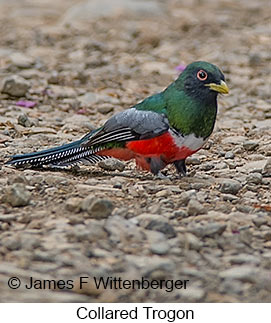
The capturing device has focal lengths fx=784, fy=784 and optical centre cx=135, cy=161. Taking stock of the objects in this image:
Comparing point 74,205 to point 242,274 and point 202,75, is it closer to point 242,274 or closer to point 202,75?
point 242,274

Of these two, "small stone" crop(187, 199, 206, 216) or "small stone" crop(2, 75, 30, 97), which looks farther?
"small stone" crop(2, 75, 30, 97)

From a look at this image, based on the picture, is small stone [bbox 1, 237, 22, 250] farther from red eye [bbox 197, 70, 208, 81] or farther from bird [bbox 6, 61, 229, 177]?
red eye [bbox 197, 70, 208, 81]

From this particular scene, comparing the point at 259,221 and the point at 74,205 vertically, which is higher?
the point at 74,205

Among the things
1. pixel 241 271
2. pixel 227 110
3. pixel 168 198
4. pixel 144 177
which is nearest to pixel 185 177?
pixel 144 177

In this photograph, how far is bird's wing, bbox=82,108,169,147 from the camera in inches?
227

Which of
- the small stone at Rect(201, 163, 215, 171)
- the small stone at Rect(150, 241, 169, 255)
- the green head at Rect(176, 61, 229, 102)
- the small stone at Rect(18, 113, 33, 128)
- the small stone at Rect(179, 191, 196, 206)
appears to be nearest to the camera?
the small stone at Rect(150, 241, 169, 255)

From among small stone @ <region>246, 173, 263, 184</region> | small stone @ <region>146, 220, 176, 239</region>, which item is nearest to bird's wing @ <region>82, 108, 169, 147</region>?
small stone @ <region>246, 173, 263, 184</region>

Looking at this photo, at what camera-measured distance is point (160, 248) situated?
178 inches

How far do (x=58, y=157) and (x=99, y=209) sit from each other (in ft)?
4.71

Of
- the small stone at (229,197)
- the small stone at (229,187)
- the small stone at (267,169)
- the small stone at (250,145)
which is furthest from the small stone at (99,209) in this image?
the small stone at (250,145)

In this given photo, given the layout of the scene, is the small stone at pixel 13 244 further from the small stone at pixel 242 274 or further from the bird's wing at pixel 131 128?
the bird's wing at pixel 131 128

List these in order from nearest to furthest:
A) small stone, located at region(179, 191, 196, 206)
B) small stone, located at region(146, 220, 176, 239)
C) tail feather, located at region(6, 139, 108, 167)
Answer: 1. small stone, located at region(146, 220, 176, 239)
2. small stone, located at region(179, 191, 196, 206)
3. tail feather, located at region(6, 139, 108, 167)

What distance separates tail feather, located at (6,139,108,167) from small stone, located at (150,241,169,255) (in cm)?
173

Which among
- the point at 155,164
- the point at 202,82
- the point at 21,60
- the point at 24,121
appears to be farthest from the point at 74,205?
the point at 21,60
